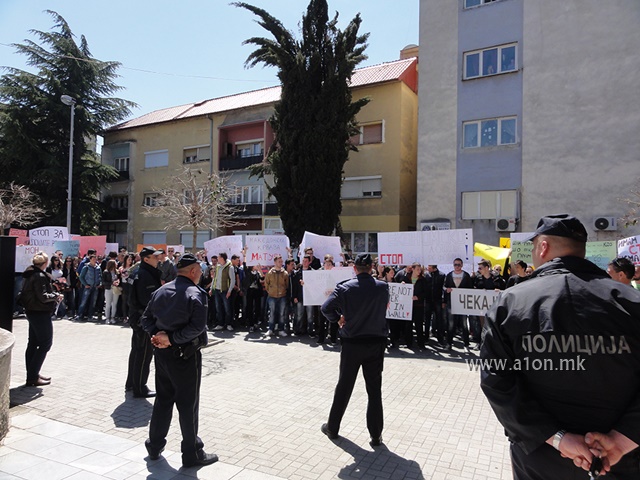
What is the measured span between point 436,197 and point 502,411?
20.6 metres

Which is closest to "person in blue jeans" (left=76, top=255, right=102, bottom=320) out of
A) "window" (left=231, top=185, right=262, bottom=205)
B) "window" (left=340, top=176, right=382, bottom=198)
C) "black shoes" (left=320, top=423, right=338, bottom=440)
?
"black shoes" (left=320, top=423, right=338, bottom=440)

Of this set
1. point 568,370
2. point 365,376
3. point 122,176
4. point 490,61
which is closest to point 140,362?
point 365,376

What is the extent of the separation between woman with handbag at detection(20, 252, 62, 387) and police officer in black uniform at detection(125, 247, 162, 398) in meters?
1.43

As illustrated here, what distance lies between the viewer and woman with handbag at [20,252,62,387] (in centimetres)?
634

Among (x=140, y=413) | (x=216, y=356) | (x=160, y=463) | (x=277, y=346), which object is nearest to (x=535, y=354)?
(x=160, y=463)

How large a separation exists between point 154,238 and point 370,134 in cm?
1968

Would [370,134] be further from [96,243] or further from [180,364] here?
[180,364]

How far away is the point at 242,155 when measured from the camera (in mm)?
31953

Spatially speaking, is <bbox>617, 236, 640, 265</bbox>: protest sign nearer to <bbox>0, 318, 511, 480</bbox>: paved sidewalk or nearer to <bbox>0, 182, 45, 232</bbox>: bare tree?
<bbox>0, 318, 511, 480</bbox>: paved sidewalk

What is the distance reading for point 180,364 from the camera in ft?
13.6

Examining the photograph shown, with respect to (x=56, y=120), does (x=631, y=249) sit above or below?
below

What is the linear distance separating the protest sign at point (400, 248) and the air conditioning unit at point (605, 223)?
39.4ft

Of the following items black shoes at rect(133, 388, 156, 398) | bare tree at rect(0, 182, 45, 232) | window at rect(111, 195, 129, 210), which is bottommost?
black shoes at rect(133, 388, 156, 398)

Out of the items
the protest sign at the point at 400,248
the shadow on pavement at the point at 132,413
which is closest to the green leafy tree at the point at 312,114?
the protest sign at the point at 400,248
